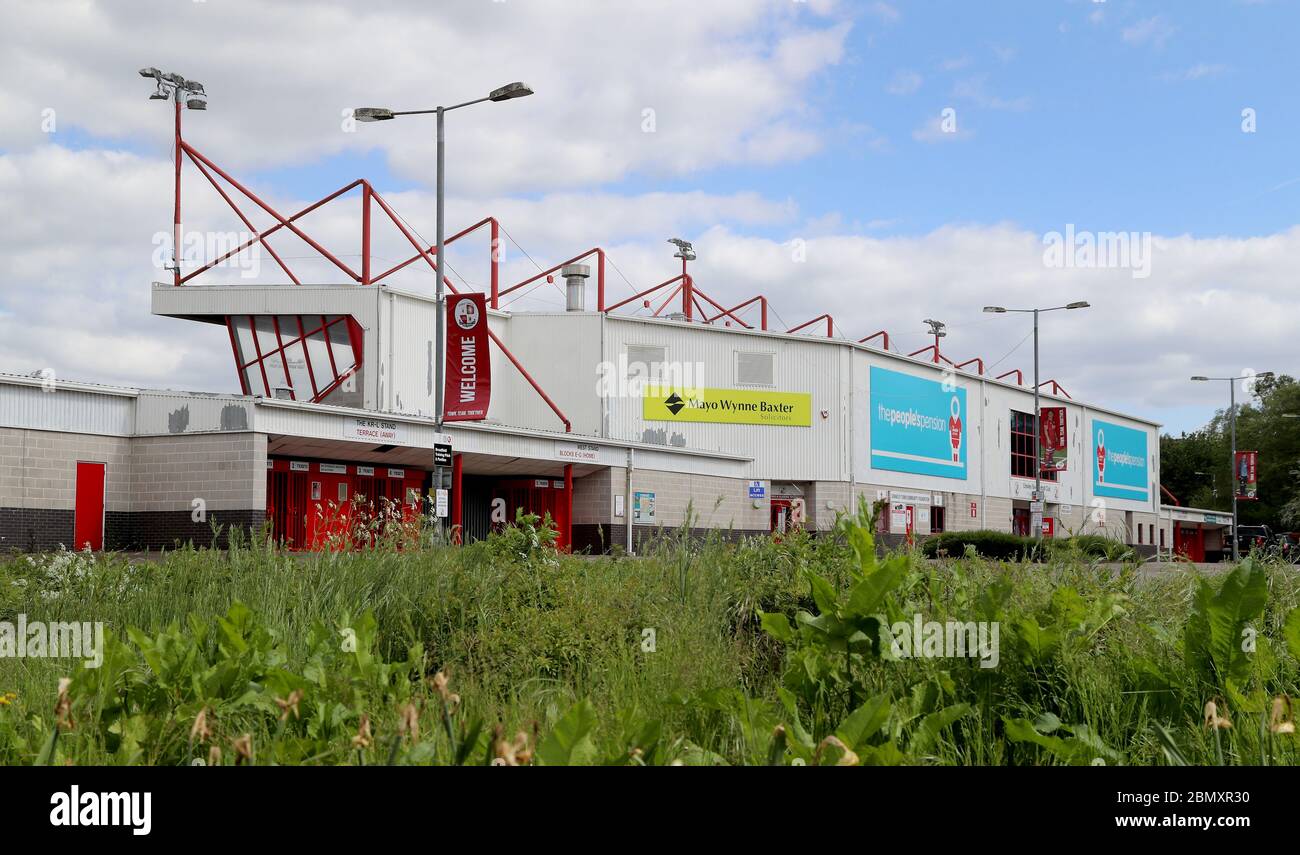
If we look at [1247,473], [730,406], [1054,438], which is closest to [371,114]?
[730,406]

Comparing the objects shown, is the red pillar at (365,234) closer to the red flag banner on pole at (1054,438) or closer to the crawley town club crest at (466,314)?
the crawley town club crest at (466,314)

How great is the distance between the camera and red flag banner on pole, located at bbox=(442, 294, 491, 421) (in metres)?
29.6

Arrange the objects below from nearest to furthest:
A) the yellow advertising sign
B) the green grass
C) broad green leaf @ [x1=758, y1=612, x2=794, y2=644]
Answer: the green grass, broad green leaf @ [x1=758, y1=612, x2=794, y2=644], the yellow advertising sign

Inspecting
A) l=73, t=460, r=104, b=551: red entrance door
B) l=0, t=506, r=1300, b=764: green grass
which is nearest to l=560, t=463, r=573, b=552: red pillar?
l=73, t=460, r=104, b=551: red entrance door

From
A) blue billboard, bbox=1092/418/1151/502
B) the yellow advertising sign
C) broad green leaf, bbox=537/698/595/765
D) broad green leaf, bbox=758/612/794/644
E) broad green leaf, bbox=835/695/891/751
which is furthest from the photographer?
blue billboard, bbox=1092/418/1151/502

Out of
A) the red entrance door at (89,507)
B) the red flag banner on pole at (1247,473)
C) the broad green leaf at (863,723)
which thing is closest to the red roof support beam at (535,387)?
the red entrance door at (89,507)

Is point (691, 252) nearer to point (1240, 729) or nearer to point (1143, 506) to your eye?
point (1143, 506)

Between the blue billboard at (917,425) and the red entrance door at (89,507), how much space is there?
32.0m

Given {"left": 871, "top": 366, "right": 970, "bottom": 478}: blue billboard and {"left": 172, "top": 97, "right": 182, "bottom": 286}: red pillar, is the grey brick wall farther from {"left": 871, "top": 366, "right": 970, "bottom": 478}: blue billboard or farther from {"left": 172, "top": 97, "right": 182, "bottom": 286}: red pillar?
{"left": 871, "top": 366, "right": 970, "bottom": 478}: blue billboard

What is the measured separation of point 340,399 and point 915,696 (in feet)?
114

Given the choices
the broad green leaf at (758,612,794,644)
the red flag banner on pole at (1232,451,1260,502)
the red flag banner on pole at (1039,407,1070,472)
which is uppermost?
the red flag banner on pole at (1039,407,1070,472)
